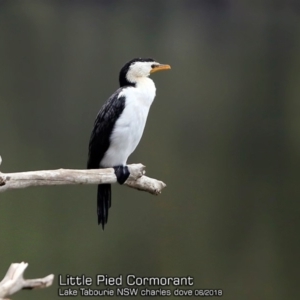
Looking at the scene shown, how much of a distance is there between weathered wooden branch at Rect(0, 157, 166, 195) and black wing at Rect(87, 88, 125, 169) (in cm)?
14

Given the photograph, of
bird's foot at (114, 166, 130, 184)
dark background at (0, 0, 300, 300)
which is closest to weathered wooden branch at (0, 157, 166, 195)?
bird's foot at (114, 166, 130, 184)

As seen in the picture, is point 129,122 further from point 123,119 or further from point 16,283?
point 16,283

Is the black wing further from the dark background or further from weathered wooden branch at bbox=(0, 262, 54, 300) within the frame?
weathered wooden branch at bbox=(0, 262, 54, 300)

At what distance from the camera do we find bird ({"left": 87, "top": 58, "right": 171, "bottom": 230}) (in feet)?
7.29

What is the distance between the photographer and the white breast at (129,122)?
2.22 metres

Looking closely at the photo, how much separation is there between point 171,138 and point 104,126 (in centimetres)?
71

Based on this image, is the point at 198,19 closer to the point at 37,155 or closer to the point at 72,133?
the point at 72,133

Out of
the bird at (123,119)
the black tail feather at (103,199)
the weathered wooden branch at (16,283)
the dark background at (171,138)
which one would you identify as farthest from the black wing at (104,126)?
the weathered wooden branch at (16,283)

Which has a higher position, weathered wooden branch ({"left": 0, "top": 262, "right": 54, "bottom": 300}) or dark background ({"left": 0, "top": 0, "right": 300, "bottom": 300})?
dark background ({"left": 0, "top": 0, "right": 300, "bottom": 300})

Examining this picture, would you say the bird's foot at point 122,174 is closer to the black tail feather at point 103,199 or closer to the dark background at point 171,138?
the black tail feather at point 103,199

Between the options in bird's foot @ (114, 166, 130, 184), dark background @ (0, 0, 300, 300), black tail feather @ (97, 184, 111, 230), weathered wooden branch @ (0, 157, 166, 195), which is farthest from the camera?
dark background @ (0, 0, 300, 300)

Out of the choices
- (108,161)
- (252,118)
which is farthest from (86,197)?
(252,118)

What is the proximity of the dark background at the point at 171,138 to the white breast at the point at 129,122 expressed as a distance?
56 centimetres

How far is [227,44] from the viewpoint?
9.59ft
